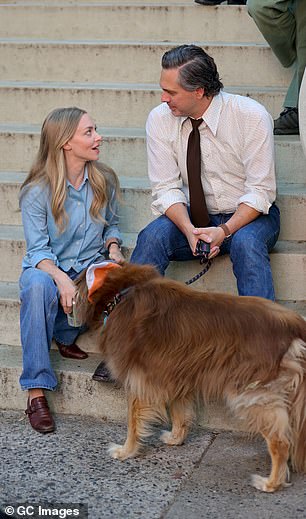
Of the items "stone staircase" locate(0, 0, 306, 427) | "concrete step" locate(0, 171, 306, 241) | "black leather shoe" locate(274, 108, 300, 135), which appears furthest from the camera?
"black leather shoe" locate(274, 108, 300, 135)

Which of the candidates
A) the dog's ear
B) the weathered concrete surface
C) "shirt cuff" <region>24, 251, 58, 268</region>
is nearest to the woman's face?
"shirt cuff" <region>24, 251, 58, 268</region>

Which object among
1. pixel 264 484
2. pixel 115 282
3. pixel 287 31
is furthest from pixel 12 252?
pixel 287 31

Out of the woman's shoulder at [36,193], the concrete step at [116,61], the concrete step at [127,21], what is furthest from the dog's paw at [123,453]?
the concrete step at [127,21]

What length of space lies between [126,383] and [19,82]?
353cm

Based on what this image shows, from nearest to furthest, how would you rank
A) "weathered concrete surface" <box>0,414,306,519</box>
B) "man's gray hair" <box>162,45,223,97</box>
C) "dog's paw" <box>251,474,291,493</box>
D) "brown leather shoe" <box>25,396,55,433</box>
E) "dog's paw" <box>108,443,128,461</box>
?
"weathered concrete surface" <box>0,414,306,519</box>
"dog's paw" <box>251,474,291,493</box>
"dog's paw" <box>108,443,128,461</box>
"brown leather shoe" <box>25,396,55,433</box>
"man's gray hair" <box>162,45,223,97</box>

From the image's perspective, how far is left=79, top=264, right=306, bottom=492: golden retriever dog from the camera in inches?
146

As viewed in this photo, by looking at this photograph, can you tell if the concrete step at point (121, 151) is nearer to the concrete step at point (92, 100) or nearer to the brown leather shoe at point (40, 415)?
the concrete step at point (92, 100)

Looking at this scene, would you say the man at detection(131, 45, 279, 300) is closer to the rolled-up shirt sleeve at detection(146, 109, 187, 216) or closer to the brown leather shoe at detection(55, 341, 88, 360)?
the rolled-up shirt sleeve at detection(146, 109, 187, 216)

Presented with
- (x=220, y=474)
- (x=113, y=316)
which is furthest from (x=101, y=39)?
(x=220, y=474)

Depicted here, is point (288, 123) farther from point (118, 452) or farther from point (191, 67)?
point (118, 452)

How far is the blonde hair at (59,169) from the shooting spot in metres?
4.60

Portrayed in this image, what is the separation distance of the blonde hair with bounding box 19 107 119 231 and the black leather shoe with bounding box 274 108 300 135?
5.02 feet

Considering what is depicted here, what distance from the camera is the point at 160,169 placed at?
4762 millimetres

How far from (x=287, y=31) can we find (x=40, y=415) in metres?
3.15
